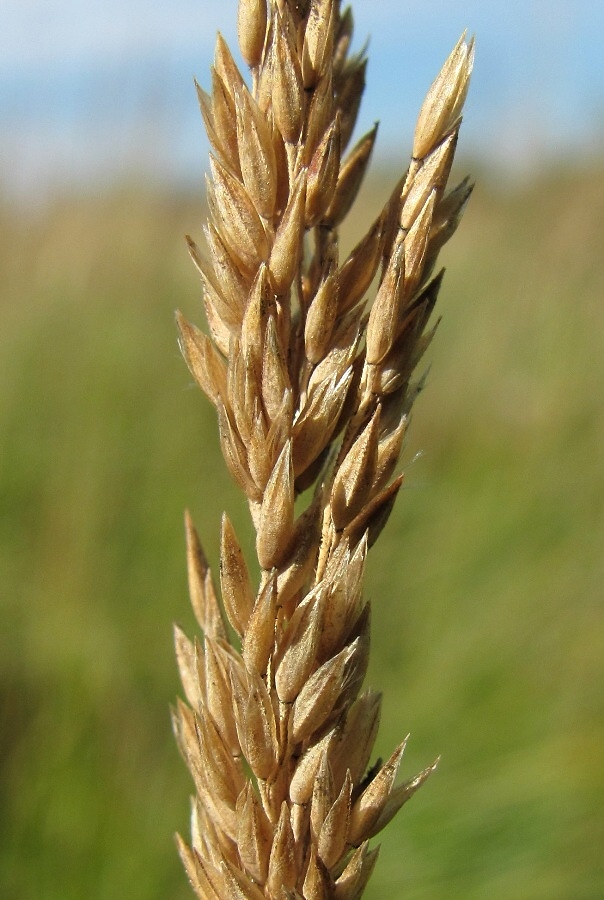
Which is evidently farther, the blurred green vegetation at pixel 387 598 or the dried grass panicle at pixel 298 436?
the blurred green vegetation at pixel 387 598

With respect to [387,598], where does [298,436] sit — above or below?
below

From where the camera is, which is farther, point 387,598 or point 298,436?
point 387,598

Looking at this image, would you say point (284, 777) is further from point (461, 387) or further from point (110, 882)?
point (461, 387)

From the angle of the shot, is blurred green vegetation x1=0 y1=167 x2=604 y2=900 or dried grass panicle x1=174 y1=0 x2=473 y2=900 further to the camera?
blurred green vegetation x1=0 y1=167 x2=604 y2=900

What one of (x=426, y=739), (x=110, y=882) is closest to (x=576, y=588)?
(x=426, y=739)
